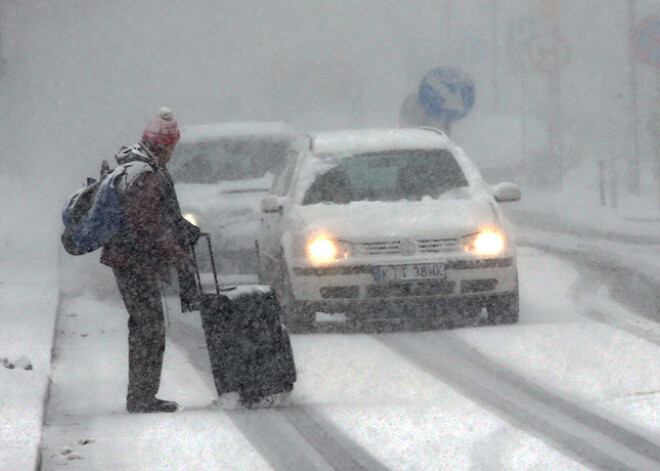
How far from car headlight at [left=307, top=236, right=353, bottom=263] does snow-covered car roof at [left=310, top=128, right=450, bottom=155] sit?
132 cm

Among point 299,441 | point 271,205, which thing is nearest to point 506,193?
point 271,205

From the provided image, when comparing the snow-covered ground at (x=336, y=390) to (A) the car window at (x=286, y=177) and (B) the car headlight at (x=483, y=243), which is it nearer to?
(B) the car headlight at (x=483, y=243)

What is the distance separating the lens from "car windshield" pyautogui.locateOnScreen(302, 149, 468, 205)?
11.4m

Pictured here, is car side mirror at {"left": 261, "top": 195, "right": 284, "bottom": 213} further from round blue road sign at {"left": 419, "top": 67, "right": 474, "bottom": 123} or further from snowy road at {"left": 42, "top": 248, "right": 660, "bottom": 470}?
round blue road sign at {"left": 419, "top": 67, "right": 474, "bottom": 123}

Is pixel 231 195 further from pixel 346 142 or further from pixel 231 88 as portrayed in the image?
pixel 231 88

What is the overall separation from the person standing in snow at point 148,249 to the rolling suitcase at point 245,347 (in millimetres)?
264

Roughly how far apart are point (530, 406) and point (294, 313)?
3.22 m

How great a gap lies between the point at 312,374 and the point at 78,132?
61.9 m

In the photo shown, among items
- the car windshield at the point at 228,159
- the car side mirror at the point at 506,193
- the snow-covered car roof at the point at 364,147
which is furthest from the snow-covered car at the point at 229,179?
the car side mirror at the point at 506,193

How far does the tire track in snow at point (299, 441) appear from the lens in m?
6.52

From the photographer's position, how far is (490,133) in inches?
1533

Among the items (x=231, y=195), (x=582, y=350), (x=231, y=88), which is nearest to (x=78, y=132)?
(x=231, y=88)

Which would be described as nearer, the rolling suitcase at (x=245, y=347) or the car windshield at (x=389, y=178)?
the rolling suitcase at (x=245, y=347)

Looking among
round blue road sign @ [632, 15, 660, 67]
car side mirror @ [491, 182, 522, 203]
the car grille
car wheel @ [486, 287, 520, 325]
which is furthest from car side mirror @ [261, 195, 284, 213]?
round blue road sign @ [632, 15, 660, 67]
